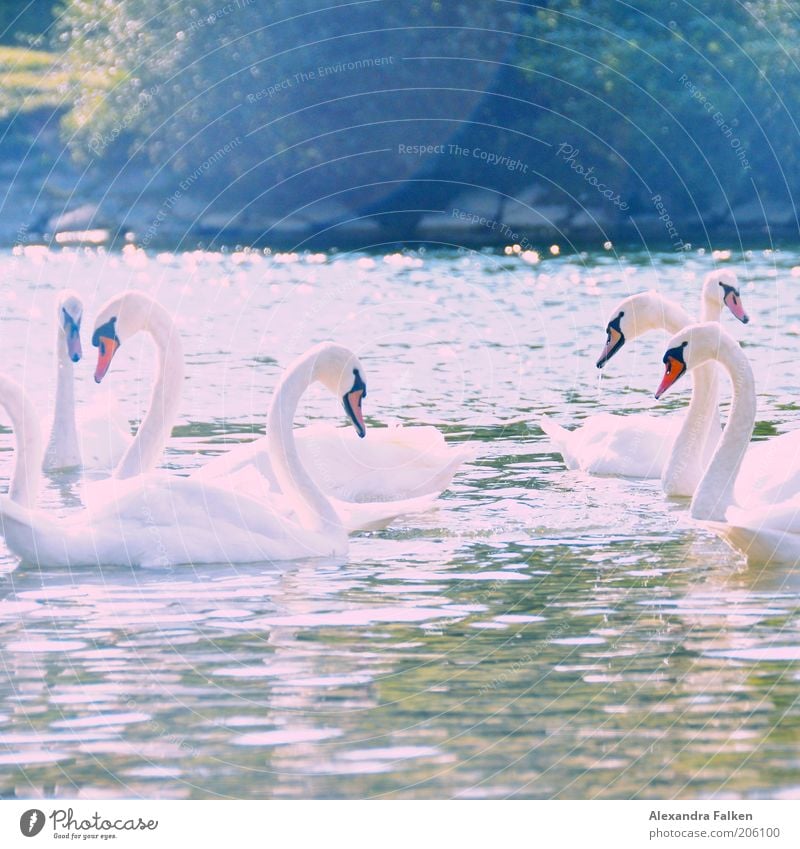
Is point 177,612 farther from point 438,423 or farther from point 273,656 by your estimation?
point 438,423

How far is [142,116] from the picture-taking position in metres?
49.1

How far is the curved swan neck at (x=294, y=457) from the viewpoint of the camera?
11344 millimetres

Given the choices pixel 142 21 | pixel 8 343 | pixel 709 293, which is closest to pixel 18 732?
pixel 709 293

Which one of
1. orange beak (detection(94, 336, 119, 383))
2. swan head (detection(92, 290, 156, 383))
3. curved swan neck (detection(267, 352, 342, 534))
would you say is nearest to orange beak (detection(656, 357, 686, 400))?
curved swan neck (detection(267, 352, 342, 534))

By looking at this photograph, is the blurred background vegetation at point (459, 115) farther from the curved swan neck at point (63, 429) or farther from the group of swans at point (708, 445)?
the group of swans at point (708, 445)

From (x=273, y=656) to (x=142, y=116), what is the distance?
41.3m

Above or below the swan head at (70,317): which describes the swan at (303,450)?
below

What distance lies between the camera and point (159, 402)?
12.6m

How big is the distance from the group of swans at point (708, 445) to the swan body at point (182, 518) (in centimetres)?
216

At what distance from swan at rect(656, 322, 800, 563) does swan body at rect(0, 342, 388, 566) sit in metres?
2.09

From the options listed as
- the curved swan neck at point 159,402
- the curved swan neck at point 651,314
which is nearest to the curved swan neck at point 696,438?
the curved swan neck at point 651,314

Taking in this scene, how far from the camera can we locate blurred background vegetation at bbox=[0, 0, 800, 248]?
143 feet
